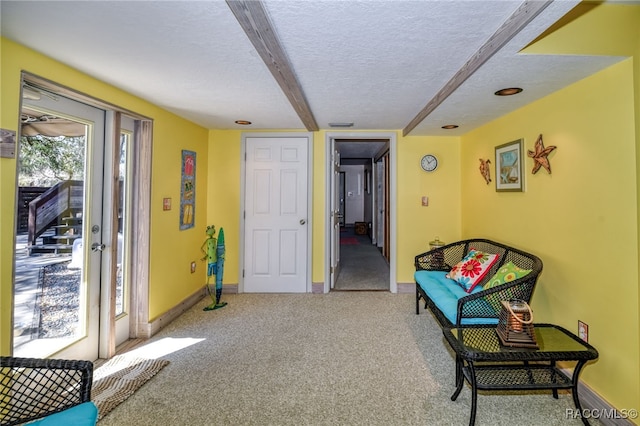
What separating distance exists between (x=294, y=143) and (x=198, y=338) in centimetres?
255

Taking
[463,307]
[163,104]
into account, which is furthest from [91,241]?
[463,307]

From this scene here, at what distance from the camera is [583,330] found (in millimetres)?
1902

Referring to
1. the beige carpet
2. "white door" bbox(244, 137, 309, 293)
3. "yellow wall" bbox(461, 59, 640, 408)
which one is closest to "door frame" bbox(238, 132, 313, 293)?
"white door" bbox(244, 137, 309, 293)

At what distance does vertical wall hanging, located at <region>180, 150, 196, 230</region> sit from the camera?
3258mm

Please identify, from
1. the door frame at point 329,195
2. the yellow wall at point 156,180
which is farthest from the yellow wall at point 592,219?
the yellow wall at point 156,180

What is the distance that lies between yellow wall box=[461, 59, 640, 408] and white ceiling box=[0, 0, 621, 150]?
0.62ft

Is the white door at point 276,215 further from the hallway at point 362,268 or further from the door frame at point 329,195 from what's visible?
the hallway at point 362,268

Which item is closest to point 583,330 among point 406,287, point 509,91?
point 509,91

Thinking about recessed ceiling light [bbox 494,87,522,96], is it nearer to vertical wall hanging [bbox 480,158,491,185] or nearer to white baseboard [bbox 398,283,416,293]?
vertical wall hanging [bbox 480,158,491,185]

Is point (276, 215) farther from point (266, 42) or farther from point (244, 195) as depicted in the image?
point (266, 42)

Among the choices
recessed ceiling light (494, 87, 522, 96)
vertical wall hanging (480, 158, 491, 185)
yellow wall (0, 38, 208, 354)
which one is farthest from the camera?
vertical wall hanging (480, 158, 491, 185)

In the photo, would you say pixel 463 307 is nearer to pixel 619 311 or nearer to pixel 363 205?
pixel 619 311

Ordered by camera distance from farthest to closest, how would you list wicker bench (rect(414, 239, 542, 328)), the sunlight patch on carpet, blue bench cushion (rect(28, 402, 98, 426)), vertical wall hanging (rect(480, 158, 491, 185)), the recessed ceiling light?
the sunlight patch on carpet → vertical wall hanging (rect(480, 158, 491, 185)) → the recessed ceiling light → wicker bench (rect(414, 239, 542, 328)) → blue bench cushion (rect(28, 402, 98, 426))

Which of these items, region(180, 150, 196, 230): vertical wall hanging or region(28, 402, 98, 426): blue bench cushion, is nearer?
region(28, 402, 98, 426): blue bench cushion
